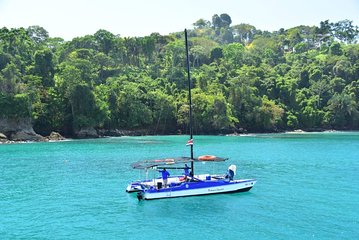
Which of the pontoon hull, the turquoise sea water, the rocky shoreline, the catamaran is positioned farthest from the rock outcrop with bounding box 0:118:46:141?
the pontoon hull

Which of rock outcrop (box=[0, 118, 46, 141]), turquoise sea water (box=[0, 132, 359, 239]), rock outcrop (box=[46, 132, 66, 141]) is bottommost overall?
turquoise sea water (box=[0, 132, 359, 239])

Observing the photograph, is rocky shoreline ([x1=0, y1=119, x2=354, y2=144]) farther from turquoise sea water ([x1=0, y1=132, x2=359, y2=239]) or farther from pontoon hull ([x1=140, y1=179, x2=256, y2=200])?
pontoon hull ([x1=140, y1=179, x2=256, y2=200])

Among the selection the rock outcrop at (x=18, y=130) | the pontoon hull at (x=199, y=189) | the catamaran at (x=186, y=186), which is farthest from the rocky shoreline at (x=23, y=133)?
the pontoon hull at (x=199, y=189)

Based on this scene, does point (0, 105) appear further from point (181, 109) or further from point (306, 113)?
point (306, 113)

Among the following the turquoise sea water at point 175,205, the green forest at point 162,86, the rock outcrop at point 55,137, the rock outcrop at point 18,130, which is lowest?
the turquoise sea water at point 175,205

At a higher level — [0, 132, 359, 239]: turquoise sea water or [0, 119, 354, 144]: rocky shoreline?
[0, 119, 354, 144]: rocky shoreline

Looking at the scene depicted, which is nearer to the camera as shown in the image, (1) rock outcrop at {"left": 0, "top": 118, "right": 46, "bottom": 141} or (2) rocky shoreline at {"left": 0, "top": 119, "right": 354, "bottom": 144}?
(2) rocky shoreline at {"left": 0, "top": 119, "right": 354, "bottom": 144}

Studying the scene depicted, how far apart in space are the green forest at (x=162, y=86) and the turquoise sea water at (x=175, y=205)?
154ft

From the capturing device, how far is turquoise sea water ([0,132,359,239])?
29.3m

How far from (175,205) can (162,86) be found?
101 metres

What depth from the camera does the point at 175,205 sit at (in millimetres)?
36344

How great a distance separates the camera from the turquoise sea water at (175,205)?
29.3 m

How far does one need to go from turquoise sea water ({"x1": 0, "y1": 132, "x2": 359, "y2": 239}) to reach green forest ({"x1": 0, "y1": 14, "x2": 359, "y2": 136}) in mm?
46846

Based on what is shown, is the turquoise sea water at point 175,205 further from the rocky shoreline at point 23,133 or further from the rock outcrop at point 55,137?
the rock outcrop at point 55,137
